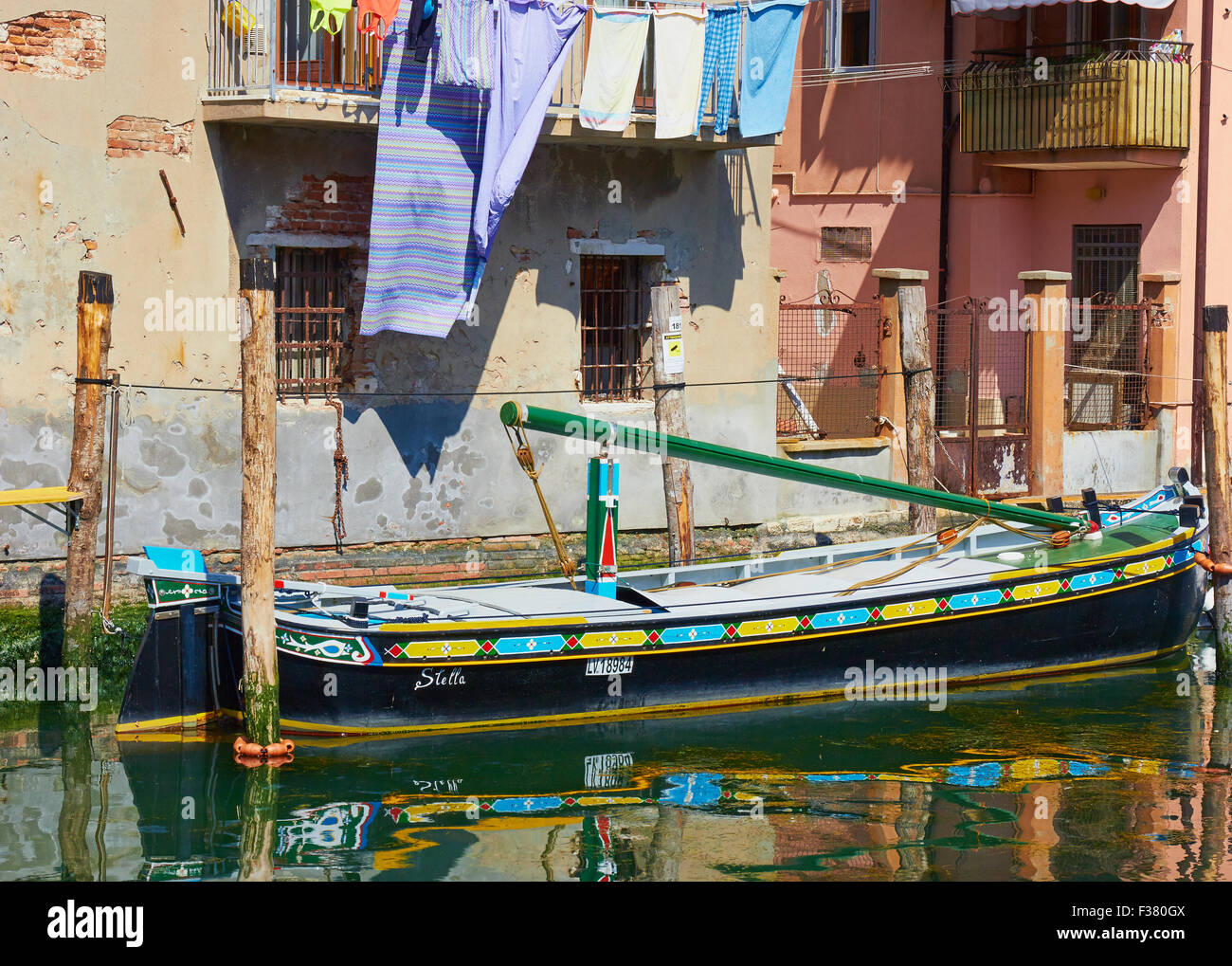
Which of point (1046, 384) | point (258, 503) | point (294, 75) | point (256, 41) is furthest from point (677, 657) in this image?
point (1046, 384)

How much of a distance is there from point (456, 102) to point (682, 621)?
453 cm

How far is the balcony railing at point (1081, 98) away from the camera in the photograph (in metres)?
18.2

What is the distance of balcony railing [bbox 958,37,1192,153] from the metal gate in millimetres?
1980

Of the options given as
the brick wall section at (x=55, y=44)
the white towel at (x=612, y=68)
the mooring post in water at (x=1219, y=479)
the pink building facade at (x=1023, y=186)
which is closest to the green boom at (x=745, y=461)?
the mooring post in water at (x=1219, y=479)

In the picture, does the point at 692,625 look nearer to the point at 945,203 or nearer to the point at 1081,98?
the point at 1081,98

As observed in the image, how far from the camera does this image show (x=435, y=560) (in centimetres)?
1371

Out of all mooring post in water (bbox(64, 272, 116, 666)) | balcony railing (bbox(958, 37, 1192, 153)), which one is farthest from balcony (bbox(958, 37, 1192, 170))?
mooring post in water (bbox(64, 272, 116, 666))

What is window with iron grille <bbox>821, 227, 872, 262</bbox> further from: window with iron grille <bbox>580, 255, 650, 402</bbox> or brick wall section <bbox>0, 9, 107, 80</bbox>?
brick wall section <bbox>0, 9, 107, 80</bbox>

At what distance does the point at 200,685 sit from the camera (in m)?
10.7

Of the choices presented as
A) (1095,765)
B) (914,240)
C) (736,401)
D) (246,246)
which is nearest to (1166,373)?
(914,240)

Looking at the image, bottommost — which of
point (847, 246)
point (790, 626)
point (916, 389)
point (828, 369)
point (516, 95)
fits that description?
point (790, 626)

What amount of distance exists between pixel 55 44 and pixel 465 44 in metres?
2.93

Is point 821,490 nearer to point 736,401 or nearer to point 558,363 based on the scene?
point 736,401

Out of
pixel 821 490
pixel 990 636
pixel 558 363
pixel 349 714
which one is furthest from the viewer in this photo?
pixel 821 490
